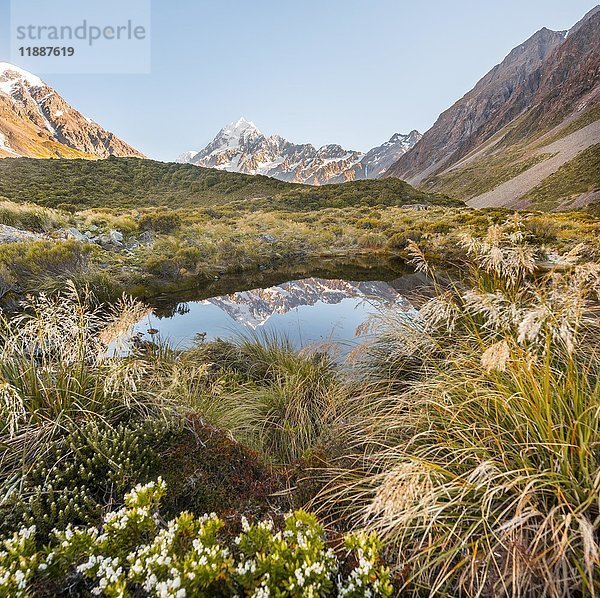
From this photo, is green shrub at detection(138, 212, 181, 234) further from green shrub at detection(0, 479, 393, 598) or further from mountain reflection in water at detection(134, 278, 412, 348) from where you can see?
green shrub at detection(0, 479, 393, 598)

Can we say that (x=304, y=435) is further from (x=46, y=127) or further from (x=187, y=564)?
(x=46, y=127)

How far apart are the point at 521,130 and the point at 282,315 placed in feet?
403

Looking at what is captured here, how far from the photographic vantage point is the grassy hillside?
3381 cm

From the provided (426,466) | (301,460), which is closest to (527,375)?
(426,466)

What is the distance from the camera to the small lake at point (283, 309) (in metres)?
5.89

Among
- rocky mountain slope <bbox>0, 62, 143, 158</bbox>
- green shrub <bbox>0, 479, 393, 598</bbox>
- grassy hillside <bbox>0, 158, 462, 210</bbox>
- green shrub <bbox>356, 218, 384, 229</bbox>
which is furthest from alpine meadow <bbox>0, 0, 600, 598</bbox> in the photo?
rocky mountain slope <bbox>0, 62, 143, 158</bbox>

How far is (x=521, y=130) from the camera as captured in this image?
9938 cm

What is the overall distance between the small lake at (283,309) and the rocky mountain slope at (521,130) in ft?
158

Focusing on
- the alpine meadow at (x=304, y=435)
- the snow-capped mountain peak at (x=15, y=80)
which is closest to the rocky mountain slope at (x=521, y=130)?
the alpine meadow at (x=304, y=435)

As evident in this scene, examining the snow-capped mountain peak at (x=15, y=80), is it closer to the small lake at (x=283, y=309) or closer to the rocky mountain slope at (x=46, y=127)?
the rocky mountain slope at (x=46, y=127)

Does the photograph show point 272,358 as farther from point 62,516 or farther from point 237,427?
point 62,516

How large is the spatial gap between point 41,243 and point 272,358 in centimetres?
770

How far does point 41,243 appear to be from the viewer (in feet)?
28.3

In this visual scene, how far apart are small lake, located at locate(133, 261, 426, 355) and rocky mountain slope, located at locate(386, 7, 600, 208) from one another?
48.2 meters
